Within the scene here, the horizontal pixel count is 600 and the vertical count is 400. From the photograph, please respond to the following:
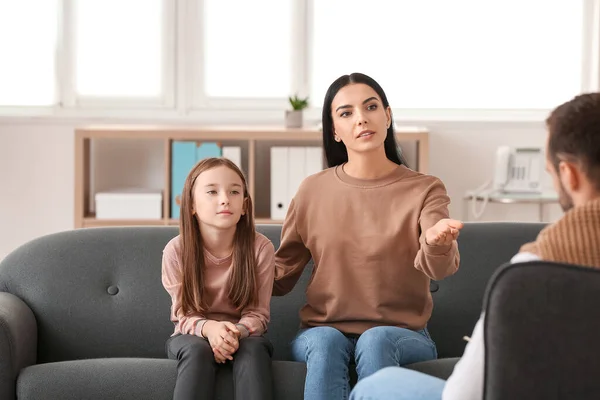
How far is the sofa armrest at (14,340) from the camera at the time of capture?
2330 mm

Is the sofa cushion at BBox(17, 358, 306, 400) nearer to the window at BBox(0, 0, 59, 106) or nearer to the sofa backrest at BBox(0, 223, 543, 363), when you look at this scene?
the sofa backrest at BBox(0, 223, 543, 363)

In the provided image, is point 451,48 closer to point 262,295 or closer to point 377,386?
point 262,295

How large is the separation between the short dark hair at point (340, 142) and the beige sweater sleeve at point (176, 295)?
1.69 feet

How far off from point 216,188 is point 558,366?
1314mm

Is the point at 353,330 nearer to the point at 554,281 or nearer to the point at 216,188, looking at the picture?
the point at 216,188

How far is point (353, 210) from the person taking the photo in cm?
246

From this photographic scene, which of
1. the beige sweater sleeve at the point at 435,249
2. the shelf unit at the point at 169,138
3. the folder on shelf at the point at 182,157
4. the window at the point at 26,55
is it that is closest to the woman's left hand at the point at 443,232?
the beige sweater sleeve at the point at 435,249

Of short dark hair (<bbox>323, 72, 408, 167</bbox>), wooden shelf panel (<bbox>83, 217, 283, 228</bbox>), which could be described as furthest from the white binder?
short dark hair (<bbox>323, 72, 408, 167</bbox>)

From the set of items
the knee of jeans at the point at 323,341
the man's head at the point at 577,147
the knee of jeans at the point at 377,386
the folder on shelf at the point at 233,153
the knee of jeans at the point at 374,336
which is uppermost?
the man's head at the point at 577,147

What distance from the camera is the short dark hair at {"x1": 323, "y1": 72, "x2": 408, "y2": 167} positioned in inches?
99.0

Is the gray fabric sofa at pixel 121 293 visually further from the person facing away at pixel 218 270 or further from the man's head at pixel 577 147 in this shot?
the man's head at pixel 577 147

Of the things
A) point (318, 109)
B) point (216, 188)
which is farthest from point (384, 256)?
point (318, 109)

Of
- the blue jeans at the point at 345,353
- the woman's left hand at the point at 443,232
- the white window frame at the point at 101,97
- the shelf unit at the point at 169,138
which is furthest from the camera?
the white window frame at the point at 101,97

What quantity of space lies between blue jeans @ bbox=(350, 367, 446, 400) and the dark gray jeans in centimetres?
60
